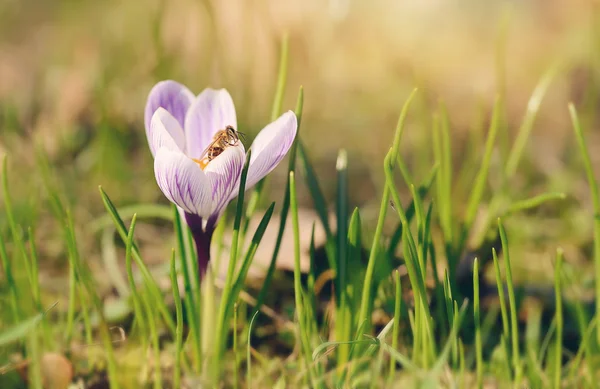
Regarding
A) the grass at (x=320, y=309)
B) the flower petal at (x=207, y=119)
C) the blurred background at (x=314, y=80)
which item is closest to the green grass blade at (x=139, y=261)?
the grass at (x=320, y=309)

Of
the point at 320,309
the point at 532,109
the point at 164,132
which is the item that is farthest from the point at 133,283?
the point at 532,109

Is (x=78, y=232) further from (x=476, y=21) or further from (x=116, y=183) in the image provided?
(x=476, y=21)

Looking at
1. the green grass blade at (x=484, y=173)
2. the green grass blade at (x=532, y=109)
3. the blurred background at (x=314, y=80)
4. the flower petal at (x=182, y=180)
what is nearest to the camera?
the flower petal at (x=182, y=180)

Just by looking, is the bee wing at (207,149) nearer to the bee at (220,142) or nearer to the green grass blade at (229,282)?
the bee at (220,142)

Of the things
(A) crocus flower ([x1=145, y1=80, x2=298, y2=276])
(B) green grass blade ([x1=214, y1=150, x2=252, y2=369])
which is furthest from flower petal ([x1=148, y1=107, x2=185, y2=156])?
(B) green grass blade ([x1=214, y1=150, x2=252, y2=369])

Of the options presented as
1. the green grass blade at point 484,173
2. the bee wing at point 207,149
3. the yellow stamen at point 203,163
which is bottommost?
the green grass blade at point 484,173

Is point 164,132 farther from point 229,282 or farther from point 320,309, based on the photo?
point 320,309

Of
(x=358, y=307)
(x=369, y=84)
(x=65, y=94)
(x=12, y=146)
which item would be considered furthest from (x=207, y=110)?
(x=369, y=84)
